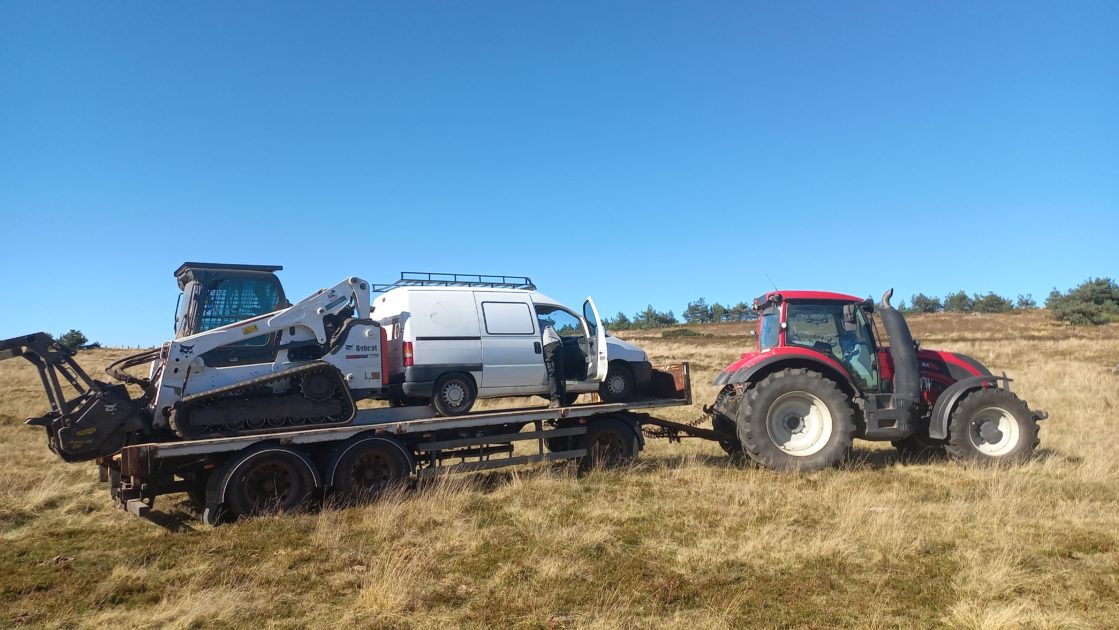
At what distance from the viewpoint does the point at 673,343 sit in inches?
1535

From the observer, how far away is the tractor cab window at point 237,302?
8031 millimetres

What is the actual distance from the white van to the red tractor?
209 cm

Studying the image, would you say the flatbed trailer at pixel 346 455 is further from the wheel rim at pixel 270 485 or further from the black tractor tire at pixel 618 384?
the black tractor tire at pixel 618 384

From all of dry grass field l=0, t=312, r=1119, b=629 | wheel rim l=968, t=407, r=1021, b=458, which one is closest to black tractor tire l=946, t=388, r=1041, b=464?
wheel rim l=968, t=407, r=1021, b=458

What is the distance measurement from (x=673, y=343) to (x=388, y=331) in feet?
103

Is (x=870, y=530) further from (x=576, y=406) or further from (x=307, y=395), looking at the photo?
(x=307, y=395)

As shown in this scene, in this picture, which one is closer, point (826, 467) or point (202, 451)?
point (202, 451)

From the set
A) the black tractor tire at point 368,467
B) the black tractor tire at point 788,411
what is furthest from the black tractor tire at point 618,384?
the black tractor tire at point 368,467

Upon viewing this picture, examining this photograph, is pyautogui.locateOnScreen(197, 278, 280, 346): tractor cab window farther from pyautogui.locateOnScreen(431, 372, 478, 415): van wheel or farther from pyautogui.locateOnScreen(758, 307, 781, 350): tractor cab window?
pyautogui.locateOnScreen(758, 307, 781, 350): tractor cab window

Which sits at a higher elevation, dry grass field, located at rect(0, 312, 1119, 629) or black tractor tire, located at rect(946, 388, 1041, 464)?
black tractor tire, located at rect(946, 388, 1041, 464)

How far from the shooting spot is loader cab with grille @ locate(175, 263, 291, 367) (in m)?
7.74

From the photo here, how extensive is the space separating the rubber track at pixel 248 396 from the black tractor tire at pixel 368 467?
418 mm

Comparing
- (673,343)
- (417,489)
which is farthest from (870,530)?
(673,343)

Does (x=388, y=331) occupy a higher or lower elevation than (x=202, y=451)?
higher
